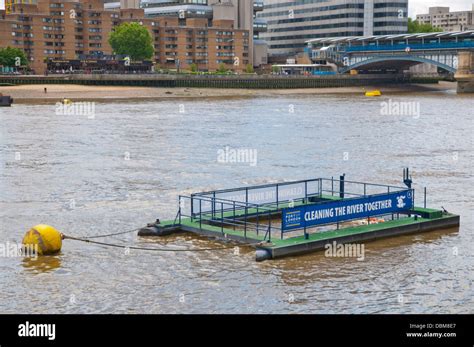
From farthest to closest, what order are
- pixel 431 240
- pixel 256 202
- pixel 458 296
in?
pixel 256 202, pixel 431 240, pixel 458 296

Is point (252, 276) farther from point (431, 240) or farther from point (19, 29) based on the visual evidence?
point (19, 29)

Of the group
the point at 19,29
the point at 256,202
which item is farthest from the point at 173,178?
the point at 19,29

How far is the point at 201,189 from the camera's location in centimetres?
3544

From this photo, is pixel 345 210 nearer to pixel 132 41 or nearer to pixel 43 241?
pixel 43 241

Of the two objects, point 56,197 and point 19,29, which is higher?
point 19,29

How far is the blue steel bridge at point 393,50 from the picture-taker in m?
139

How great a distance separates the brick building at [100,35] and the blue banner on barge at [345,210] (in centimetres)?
14218

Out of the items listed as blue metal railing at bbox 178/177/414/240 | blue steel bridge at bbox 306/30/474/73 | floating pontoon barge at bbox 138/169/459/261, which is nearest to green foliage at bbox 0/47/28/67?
blue steel bridge at bbox 306/30/474/73

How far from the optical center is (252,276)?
21.6 meters

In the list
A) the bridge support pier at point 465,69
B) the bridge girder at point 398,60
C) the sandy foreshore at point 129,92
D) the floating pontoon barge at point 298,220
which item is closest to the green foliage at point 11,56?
the sandy foreshore at point 129,92

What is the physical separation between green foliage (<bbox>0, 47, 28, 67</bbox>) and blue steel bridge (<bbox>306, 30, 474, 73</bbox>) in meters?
61.0

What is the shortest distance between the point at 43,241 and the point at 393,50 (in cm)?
13306

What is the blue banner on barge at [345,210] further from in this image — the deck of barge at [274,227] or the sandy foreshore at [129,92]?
the sandy foreshore at [129,92]

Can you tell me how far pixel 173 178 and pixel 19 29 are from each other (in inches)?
5158
